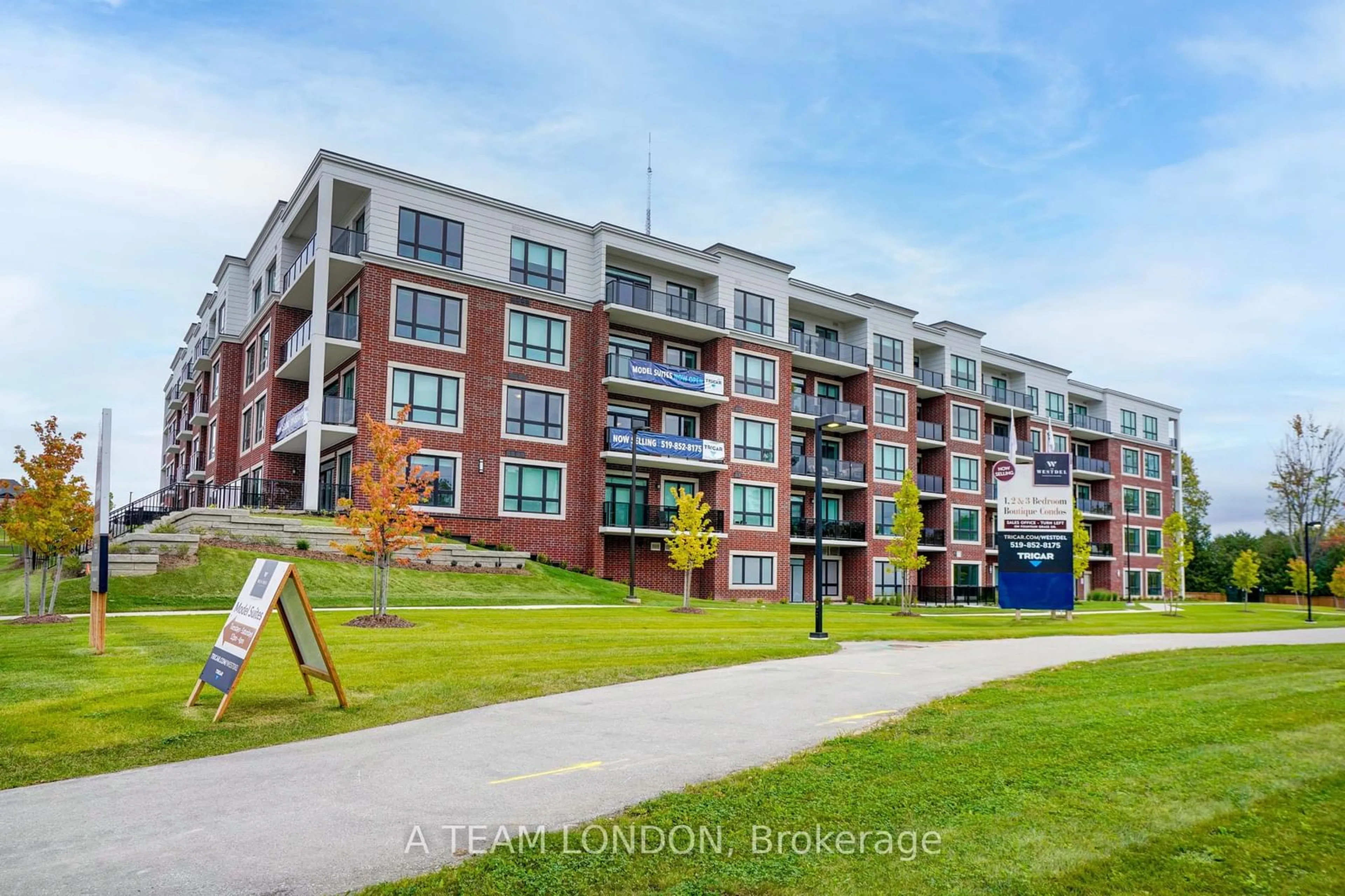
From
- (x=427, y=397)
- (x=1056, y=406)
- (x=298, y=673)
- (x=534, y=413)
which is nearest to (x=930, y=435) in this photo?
(x=1056, y=406)

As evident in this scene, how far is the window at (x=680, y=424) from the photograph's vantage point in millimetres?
43062

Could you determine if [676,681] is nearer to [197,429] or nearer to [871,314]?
→ [871,314]

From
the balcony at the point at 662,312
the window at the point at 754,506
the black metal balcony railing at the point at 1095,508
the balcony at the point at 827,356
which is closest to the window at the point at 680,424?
the window at the point at 754,506

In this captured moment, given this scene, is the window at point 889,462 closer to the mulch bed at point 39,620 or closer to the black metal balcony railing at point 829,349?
the black metal balcony railing at point 829,349

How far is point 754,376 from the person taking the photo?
45188 mm

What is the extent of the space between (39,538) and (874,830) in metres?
19.5

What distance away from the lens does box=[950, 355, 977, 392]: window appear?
5884 centimetres

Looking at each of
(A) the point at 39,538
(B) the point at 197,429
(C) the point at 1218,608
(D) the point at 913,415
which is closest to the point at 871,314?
(D) the point at 913,415

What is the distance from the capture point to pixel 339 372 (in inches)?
1449

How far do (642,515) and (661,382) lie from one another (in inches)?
228

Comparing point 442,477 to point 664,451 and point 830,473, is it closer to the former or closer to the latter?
point 664,451

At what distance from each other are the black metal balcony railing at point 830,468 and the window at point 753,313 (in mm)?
7003

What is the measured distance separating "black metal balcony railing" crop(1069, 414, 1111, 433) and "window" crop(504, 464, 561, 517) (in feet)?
151

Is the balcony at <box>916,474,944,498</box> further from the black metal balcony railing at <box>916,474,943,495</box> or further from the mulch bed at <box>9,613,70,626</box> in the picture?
the mulch bed at <box>9,613,70,626</box>
